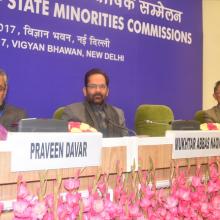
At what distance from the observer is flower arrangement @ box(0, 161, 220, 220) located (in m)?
1.06

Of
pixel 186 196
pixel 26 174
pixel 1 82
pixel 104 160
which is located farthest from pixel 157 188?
pixel 1 82

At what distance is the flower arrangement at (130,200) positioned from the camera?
41.9 inches

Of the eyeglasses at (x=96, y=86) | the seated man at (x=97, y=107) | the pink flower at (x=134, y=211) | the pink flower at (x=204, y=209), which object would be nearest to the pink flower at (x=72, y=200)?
the pink flower at (x=134, y=211)

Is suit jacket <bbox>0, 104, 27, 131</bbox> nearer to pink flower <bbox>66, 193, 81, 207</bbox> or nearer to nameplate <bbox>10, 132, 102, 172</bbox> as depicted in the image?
nameplate <bbox>10, 132, 102, 172</bbox>

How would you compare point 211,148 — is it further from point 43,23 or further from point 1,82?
point 43,23

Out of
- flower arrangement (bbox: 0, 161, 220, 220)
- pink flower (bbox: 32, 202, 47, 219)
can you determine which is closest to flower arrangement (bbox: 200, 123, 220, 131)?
flower arrangement (bbox: 0, 161, 220, 220)

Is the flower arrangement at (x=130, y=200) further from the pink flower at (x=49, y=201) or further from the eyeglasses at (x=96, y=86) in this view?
the eyeglasses at (x=96, y=86)

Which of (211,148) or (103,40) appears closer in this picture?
(211,148)

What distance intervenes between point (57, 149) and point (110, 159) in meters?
0.23

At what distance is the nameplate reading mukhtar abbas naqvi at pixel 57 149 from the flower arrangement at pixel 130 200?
0.21 feet

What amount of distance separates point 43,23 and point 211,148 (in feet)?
6.54

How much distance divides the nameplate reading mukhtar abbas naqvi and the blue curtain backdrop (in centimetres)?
195

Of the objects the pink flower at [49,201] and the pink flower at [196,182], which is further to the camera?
the pink flower at [196,182]

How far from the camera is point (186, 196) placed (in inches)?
54.2
